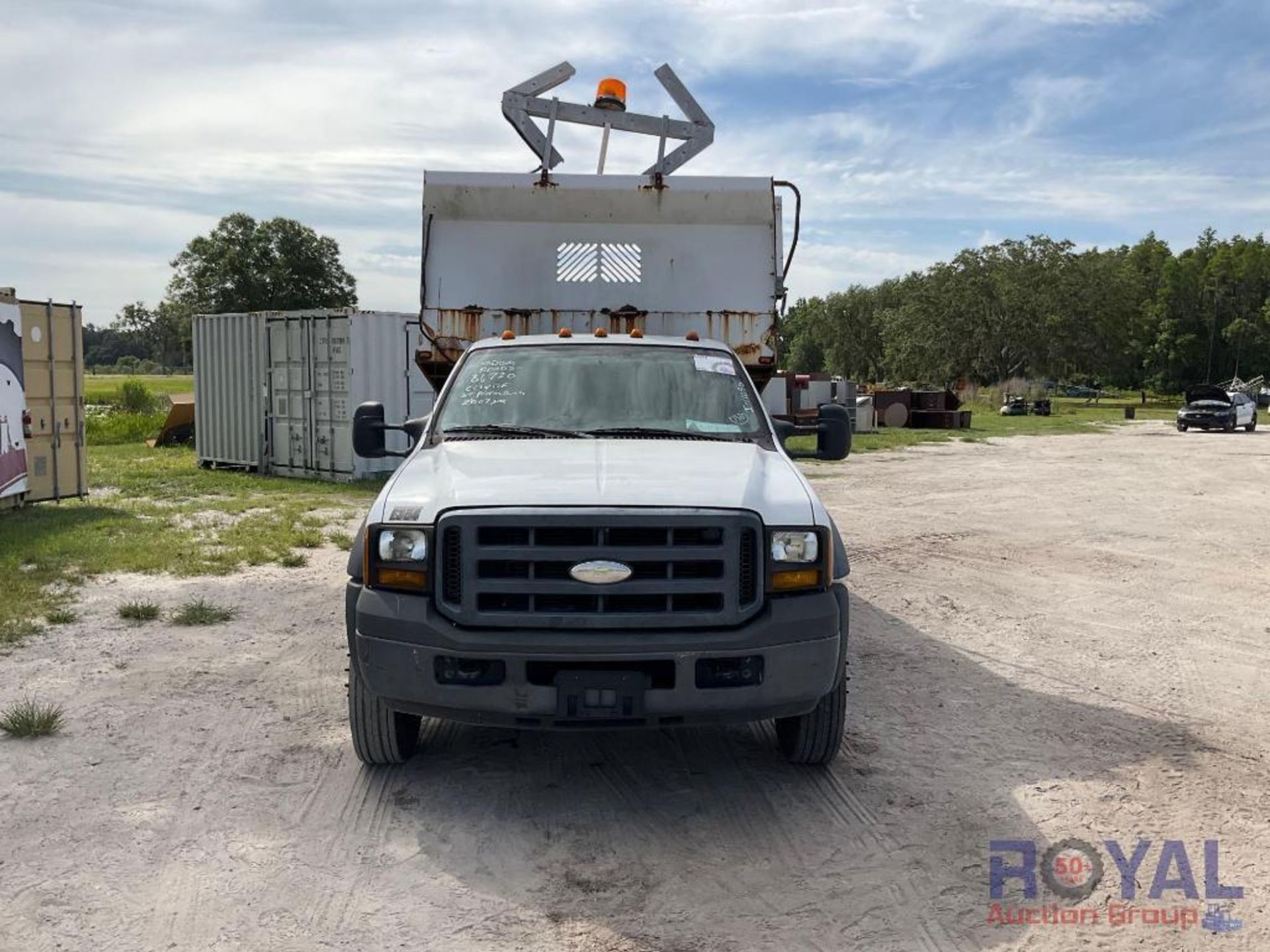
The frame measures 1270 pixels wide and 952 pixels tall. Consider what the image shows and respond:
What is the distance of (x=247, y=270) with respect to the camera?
65.2 m

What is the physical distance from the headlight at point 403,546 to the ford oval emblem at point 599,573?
61cm

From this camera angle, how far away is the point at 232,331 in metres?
18.6

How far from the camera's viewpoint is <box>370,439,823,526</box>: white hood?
4.11 metres

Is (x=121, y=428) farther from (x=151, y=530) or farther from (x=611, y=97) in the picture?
(x=611, y=97)

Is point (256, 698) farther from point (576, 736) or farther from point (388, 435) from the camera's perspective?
point (388, 435)

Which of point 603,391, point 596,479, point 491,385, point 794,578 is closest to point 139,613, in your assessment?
point 491,385

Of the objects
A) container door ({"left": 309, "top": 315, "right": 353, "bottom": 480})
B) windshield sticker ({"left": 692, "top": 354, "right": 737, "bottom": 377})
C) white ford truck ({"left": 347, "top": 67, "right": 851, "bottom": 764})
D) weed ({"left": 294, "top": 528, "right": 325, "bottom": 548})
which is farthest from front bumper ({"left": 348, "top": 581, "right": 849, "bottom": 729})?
container door ({"left": 309, "top": 315, "right": 353, "bottom": 480})

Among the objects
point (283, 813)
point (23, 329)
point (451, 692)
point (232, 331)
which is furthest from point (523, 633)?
point (232, 331)

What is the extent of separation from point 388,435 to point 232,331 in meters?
4.83

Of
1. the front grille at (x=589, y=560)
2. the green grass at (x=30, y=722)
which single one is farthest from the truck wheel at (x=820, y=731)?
the green grass at (x=30, y=722)

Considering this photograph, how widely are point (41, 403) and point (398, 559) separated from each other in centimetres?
1017

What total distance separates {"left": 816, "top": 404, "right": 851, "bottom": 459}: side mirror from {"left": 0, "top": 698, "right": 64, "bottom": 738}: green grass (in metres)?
4.08

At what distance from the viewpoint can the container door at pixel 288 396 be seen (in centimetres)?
1747

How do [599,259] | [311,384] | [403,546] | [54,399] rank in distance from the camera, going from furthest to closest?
[311,384] < [54,399] < [599,259] < [403,546]
